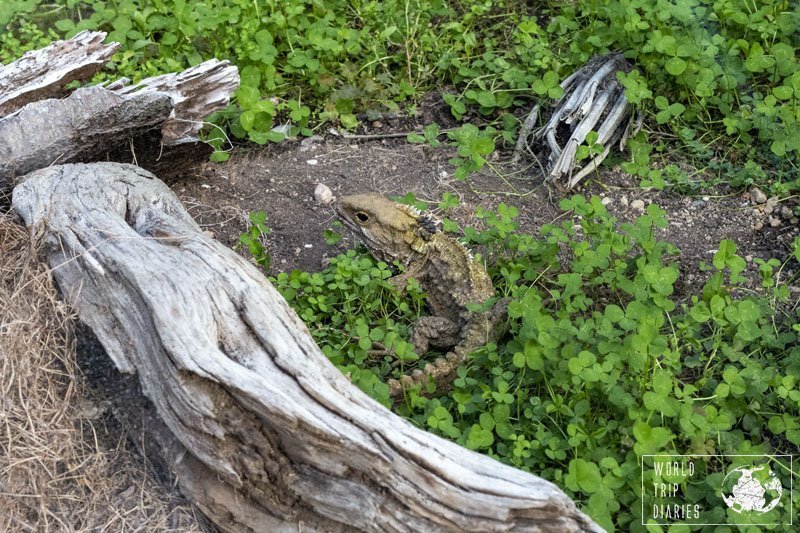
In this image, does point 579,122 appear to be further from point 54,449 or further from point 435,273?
point 54,449

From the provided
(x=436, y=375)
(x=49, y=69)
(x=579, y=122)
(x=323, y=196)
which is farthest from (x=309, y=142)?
(x=436, y=375)

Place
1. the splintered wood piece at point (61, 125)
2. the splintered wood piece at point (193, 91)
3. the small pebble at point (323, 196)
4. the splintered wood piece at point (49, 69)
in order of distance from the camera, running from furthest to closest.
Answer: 1. the small pebble at point (323, 196)
2. the splintered wood piece at point (193, 91)
3. the splintered wood piece at point (49, 69)
4. the splintered wood piece at point (61, 125)

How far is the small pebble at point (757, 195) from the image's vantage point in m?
5.82

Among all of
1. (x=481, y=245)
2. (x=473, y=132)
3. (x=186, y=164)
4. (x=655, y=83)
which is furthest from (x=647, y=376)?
(x=186, y=164)

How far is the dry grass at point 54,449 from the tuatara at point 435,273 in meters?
1.69

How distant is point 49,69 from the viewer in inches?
217

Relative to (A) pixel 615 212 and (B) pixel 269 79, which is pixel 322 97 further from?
(A) pixel 615 212

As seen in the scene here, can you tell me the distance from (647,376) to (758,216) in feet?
6.74

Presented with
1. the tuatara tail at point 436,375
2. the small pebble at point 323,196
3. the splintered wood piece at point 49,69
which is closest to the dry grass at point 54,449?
the tuatara tail at point 436,375

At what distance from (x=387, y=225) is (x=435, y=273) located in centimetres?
46

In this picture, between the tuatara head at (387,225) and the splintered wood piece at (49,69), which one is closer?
the splintered wood piece at (49,69)

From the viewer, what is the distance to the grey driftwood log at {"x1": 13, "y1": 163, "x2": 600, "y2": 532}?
3266mm

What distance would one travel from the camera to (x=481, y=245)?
18.3ft

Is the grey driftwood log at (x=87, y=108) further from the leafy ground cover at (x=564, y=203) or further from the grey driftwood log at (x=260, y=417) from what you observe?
the grey driftwood log at (x=260, y=417)
